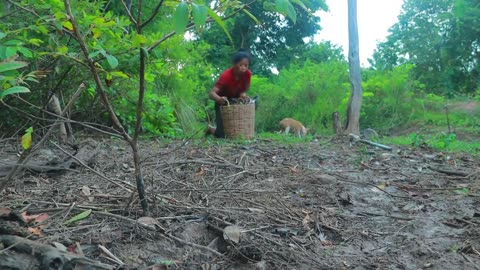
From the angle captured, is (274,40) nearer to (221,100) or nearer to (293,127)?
(293,127)

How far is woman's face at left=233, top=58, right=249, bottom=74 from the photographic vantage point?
7.53 meters

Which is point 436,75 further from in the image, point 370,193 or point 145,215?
point 145,215

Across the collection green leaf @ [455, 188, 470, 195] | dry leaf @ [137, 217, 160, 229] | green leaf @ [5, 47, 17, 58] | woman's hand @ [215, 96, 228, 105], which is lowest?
green leaf @ [455, 188, 470, 195]

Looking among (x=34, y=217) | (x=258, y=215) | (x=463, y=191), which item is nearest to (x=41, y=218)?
(x=34, y=217)

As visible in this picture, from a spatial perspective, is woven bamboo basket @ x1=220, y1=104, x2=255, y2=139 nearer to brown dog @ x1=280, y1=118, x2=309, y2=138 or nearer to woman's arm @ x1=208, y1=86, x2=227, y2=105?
woman's arm @ x1=208, y1=86, x2=227, y2=105

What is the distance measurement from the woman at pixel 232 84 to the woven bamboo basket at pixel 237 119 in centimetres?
23

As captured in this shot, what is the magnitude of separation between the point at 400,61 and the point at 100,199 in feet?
93.9

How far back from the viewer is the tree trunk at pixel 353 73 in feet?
30.7

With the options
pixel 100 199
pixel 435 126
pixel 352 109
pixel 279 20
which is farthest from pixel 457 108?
pixel 100 199

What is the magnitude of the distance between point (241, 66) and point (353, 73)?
2883mm

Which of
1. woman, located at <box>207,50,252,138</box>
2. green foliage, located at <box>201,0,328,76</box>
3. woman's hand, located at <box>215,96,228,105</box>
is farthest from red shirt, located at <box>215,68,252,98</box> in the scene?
green foliage, located at <box>201,0,328,76</box>

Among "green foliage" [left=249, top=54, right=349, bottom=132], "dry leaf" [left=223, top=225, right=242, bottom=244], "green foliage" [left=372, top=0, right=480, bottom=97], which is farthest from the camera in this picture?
"green foliage" [left=372, top=0, right=480, bottom=97]

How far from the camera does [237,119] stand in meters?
7.39

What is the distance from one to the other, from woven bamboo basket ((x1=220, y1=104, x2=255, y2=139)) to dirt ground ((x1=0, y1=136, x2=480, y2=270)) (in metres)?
2.74
